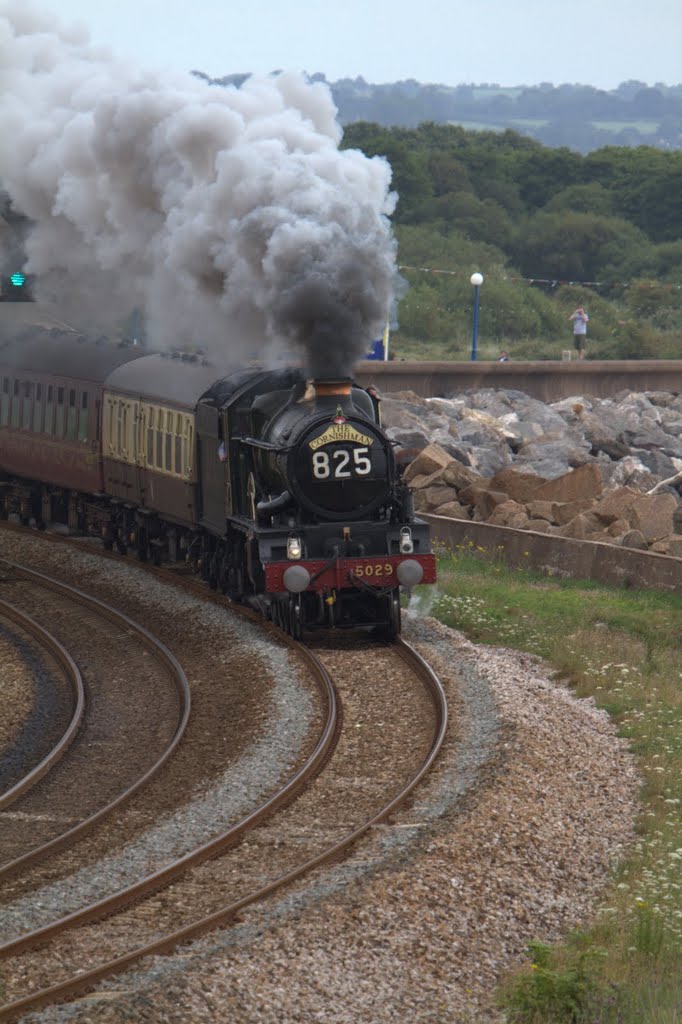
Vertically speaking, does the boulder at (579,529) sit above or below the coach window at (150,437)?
below

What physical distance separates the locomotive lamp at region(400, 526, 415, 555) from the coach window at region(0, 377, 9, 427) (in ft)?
40.3

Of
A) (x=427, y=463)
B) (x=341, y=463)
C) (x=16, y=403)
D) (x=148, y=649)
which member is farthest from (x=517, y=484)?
(x=148, y=649)

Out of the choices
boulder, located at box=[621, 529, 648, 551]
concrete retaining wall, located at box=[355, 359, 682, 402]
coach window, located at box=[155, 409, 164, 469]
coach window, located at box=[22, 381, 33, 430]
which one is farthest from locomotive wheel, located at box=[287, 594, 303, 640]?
concrete retaining wall, located at box=[355, 359, 682, 402]

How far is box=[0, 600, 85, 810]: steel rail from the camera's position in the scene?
13.3 meters

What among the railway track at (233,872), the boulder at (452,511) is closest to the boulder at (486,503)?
the boulder at (452,511)

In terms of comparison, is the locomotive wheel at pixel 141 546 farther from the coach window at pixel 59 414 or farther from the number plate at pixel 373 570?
the number plate at pixel 373 570

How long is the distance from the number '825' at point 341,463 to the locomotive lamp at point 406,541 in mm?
871

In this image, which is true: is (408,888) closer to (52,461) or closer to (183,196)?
(183,196)

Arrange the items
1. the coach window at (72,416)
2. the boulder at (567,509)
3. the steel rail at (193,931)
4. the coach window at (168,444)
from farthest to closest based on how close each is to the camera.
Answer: the boulder at (567,509), the coach window at (72,416), the coach window at (168,444), the steel rail at (193,931)

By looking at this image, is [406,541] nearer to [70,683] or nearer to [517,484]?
[70,683]

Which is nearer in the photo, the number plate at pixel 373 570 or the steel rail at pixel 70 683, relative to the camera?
the steel rail at pixel 70 683

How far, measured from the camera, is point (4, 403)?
28609 millimetres

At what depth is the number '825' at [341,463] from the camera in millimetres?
17906

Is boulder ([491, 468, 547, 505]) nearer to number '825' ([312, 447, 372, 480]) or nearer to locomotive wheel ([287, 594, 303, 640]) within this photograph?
locomotive wheel ([287, 594, 303, 640])
